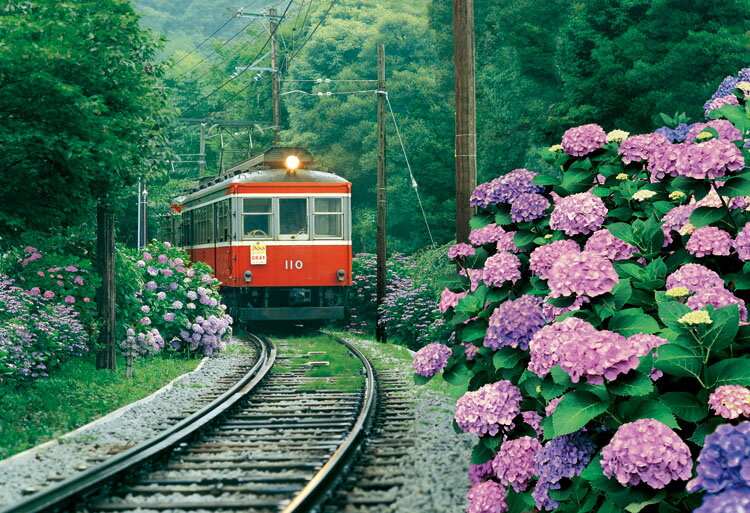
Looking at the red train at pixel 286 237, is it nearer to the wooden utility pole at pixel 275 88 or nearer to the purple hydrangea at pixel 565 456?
the wooden utility pole at pixel 275 88

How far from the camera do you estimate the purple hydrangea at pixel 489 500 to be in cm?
508

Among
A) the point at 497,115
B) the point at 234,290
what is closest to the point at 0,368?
the point at 234,290

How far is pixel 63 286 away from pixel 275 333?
965cm

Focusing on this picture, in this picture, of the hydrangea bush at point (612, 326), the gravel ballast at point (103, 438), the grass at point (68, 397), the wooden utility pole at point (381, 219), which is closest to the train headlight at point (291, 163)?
the wooden utility pole at point (381, 219)

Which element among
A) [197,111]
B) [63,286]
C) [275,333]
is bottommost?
[275,333]

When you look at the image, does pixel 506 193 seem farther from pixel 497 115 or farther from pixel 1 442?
pixel 497 115

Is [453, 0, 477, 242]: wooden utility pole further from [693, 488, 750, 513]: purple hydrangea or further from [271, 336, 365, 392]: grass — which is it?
[693, 488, 750, 513]: purple hydrangea

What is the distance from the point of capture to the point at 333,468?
7312 millimetres

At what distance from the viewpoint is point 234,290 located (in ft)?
67.7

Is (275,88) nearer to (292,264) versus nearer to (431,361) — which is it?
(292,264)

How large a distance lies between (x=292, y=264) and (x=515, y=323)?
1447 cm

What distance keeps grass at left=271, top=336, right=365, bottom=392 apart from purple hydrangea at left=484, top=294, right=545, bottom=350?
7.17 meters

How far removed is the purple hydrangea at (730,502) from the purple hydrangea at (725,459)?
0.05 metres

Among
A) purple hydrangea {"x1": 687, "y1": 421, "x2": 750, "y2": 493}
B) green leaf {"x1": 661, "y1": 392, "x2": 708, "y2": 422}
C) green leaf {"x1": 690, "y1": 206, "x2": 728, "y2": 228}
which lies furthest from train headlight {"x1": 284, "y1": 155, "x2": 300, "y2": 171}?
purple hydrangea {"x1": 687, "y1": 421, "x2": 750, "y2": 493}
